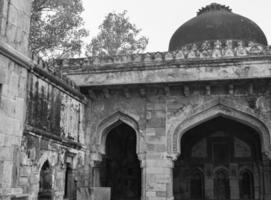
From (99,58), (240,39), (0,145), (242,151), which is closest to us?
(0,145)

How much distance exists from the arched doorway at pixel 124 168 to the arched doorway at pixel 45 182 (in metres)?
4.09

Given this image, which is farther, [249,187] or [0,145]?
[249,187]

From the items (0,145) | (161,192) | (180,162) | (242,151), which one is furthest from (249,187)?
(0,145)

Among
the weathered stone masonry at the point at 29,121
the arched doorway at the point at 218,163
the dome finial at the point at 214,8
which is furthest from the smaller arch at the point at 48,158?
the dome finial at the point at 214,8

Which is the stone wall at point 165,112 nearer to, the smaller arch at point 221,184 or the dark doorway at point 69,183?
the dark doorway at point 69,183

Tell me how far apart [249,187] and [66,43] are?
24.4ft

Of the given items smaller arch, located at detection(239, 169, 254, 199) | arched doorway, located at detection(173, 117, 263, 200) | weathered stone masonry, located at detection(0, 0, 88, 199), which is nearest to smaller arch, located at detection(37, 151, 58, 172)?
weathered stone masonry, located at detection(0, 0, 88, 199)

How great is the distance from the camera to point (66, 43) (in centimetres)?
1226

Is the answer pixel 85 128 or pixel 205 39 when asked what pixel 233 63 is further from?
pixel 85 128

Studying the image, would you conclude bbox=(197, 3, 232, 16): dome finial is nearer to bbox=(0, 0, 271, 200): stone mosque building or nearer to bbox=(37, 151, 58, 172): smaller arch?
bbox=(0, 0, 271, 200): stone mosque building

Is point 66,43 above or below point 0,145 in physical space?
above

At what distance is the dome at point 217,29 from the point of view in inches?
426

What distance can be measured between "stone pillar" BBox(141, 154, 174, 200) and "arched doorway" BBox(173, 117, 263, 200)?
10.8 feet

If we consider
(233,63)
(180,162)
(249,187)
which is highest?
(233,63)
